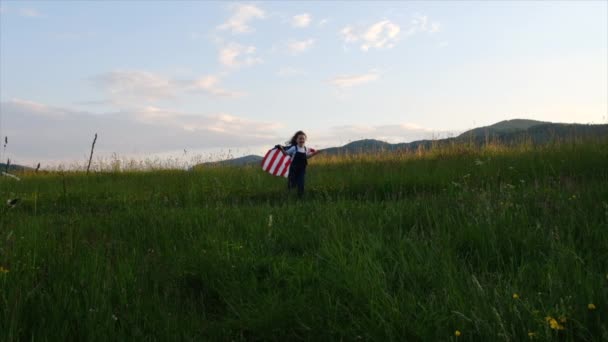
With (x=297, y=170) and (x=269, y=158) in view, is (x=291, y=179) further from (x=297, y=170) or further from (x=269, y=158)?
(x=269, y=158)

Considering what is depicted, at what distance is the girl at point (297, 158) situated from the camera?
1017cm

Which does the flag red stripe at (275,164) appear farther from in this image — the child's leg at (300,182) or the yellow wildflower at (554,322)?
the yellow wildflower at (554,322)

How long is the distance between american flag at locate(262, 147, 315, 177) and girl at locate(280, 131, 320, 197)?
112 mm

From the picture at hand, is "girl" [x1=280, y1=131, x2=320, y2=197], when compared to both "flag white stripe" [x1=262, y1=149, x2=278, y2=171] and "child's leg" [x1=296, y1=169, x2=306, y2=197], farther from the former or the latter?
"flag white stripe" [x1=262, y1=149, x2=278, y2=171]

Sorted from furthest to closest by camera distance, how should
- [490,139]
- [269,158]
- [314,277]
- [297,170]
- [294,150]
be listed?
1. [490,139]
2. [269,158]
3. [294,150]
4. [297,170]
5. [314,277]

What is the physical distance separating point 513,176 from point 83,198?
918 cm

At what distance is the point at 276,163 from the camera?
1041 centimetres

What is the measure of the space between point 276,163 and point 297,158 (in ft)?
1.66

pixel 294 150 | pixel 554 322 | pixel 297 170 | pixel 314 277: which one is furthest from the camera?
pixel 294 150

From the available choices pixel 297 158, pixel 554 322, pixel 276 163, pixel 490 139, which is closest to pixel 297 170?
pixel 297 158

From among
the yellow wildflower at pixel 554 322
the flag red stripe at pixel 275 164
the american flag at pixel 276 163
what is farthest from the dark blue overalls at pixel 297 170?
the yellow wildflower at pixel 554 322

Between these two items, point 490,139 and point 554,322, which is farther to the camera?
point 490,139

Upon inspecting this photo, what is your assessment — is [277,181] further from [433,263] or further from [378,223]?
[433,263]

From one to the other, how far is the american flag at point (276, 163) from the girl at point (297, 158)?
112mm
